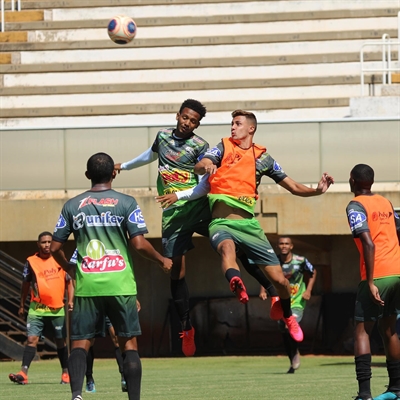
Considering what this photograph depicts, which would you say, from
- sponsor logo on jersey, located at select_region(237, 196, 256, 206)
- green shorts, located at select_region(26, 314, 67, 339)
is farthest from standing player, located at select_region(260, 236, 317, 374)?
sponsor logo on jersey, located at select_region(237, 196, 256, 206)

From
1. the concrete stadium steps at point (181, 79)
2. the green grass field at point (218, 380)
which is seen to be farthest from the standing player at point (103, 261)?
the concrete stadium steps at point (181, 79)

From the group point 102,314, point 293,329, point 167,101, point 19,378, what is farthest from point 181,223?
point 167,101

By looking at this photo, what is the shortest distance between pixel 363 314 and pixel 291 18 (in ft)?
62.3

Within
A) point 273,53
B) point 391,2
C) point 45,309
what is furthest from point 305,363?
point 391,2

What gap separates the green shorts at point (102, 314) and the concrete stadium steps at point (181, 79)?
1752 cm

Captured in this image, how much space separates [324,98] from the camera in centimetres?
2509

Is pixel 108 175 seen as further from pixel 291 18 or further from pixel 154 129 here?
pixel 291 18

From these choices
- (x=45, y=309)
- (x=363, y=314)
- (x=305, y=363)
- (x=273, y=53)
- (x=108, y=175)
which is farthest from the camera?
(x=273, y=53)

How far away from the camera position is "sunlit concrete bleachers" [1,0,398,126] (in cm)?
2569

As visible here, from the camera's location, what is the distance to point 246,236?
35.0ft

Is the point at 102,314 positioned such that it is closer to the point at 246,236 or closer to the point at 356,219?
the point at 246,236

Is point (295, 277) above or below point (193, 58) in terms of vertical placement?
below

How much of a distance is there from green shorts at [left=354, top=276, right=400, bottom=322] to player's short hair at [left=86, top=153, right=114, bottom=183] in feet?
8.62

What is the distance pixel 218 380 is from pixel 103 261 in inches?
284
